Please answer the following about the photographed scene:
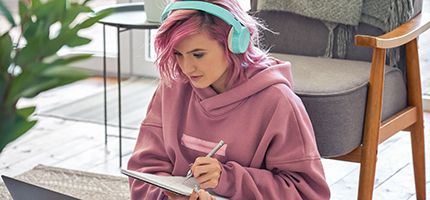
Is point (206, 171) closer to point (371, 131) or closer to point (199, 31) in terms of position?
point (199, 31)

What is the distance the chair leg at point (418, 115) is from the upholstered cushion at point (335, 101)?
119 mm

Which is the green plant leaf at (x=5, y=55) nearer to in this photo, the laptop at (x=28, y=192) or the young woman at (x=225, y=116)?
the laptop at (x=28, y=192)

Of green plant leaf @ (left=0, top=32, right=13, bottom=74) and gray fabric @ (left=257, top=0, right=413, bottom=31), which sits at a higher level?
green plant leaf @ (left=0, top=32, right=13, bottom=74)

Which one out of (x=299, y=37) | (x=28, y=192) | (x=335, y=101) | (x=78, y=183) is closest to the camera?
(x=28, y=192)

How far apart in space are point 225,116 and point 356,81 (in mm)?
514

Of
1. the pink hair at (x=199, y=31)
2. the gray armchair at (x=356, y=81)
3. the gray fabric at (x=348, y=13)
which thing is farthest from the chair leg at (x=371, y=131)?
the pink hair at (x=199, y=31)

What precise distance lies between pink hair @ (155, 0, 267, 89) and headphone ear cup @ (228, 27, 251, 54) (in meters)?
0.03

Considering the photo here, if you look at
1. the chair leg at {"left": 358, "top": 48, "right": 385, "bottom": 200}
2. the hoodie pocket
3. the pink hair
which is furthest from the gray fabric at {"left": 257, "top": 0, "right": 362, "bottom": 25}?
the hoodie pocket

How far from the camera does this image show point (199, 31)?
1.56 m

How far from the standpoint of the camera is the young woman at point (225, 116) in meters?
1.57

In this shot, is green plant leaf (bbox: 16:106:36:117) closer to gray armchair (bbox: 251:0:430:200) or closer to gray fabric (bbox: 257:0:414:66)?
gray armchair (bbox: 251:0:430:200)

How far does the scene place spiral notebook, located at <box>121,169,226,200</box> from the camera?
1392 mm

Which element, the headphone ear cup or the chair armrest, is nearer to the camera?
the headphone ear cup

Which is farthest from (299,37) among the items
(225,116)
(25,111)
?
(25,111)
